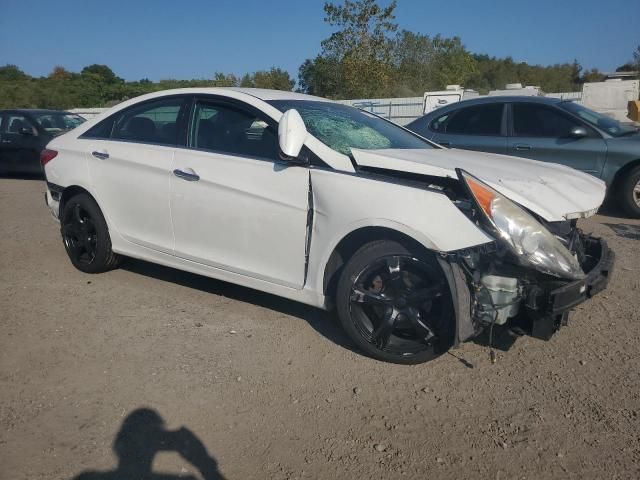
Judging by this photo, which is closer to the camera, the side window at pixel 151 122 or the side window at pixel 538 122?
the side window at pixel 151 122

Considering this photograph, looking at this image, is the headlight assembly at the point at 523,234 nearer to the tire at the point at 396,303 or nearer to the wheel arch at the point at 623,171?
the tire at the point at 396,303

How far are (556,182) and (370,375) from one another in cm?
172

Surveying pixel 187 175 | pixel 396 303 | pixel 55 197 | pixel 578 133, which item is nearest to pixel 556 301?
pixel 396 303

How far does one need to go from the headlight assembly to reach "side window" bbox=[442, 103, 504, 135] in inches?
187

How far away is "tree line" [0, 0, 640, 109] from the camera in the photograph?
96.6ft

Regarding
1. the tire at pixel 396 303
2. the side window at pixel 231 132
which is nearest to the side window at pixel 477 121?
the side window at pixel 231 132

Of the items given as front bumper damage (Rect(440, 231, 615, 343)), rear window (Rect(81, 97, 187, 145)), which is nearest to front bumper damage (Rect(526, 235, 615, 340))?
front bumper damage (Rect(440, 231, 615, 343))

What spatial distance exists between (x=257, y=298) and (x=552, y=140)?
4710 millimetres

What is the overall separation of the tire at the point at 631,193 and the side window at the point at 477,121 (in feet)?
5.58

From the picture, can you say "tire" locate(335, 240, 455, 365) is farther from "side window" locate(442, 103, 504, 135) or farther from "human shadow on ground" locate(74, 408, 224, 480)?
"side window" locate(442, 103, 504, 135)

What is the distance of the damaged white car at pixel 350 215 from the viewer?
2.97 metres

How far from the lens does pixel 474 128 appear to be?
7.52 meters

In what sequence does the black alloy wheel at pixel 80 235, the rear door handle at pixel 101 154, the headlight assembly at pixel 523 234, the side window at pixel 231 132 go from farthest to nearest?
the black alloy wheel at pixel 80 235
the rear door handle at pixel 101 154
the side window at pixel 231 132
the headlight assembly at pixel 523 234

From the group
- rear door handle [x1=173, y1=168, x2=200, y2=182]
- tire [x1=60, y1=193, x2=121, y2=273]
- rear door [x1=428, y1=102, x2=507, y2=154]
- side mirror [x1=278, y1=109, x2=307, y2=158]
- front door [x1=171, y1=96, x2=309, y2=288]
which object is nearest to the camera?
side mirror [x1=278, y1=109, x2=307, y2=158]
